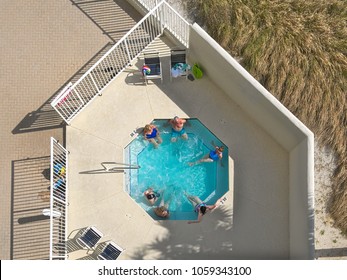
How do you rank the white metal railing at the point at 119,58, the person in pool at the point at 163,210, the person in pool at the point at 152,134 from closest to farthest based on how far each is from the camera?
the white metal railing at the point at 119,58, the person in pool at the point at 163,210, the person in pool at the point at 152,134

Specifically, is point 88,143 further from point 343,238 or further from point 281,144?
point 343,238

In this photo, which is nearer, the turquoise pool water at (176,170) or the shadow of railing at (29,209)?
the shadow of railing at (29,209)

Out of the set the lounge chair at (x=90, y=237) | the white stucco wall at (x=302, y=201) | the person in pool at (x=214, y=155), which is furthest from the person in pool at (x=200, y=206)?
the lounge chair at (x=90, y=237)

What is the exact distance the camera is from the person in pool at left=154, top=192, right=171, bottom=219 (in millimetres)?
14125

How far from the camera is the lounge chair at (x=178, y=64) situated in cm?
1435

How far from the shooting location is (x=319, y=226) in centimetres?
1351

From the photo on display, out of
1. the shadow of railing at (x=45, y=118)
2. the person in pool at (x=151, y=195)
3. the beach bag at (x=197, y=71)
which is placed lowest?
the person in pool at (x=151, y=195)

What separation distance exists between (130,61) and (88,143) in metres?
3.13

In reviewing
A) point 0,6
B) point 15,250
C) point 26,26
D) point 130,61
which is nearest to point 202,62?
point 130,61

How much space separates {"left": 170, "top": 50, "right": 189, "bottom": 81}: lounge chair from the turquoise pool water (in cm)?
165

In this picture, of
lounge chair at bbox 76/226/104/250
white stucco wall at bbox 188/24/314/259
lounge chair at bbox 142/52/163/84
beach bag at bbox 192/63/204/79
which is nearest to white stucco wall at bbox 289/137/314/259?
white stucco wall at bbox 188/24/314/259

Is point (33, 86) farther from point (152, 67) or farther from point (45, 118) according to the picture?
point (152, 67)

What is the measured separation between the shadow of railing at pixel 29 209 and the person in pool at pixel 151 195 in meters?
3.29

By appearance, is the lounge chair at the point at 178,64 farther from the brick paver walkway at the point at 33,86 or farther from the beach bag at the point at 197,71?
the brick paver walkway at the point at 33,86
